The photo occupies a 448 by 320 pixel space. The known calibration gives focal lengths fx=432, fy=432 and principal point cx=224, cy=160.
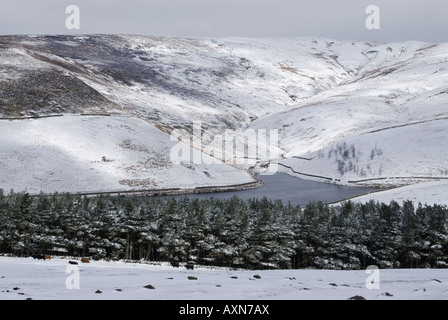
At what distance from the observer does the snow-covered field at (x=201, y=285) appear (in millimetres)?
24547

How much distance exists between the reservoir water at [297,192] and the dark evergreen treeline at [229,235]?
46.2 m

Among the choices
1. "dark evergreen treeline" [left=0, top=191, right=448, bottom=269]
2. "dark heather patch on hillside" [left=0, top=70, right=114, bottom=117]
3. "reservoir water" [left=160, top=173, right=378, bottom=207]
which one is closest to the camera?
"dark evergreen treeline" [left=0, top=191, right=448, bottom=269]

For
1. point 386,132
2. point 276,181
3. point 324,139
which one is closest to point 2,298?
point 276,181

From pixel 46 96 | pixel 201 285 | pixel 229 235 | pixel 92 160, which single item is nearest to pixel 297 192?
pixel 92 160

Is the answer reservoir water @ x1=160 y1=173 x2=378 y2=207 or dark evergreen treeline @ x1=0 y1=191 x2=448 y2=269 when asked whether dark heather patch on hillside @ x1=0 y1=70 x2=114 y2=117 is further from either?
dark evergreen treeline @ x1=0 y1=191 x2=448 y2=269

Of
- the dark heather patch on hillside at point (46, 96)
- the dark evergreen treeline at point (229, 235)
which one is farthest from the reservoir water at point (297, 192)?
the dark heather patch on hillside at point (46, 96)

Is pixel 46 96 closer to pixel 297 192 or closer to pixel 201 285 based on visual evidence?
pixel 297 192

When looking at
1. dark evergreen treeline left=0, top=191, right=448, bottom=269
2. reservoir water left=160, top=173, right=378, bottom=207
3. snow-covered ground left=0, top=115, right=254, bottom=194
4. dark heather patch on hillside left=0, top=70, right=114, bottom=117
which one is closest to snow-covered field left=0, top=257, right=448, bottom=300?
dark evergreen treeline left=0, top=191, right=448, bottom=269

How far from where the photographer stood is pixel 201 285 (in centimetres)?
2948

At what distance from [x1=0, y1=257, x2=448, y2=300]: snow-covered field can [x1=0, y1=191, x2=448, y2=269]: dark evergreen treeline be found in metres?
19.9

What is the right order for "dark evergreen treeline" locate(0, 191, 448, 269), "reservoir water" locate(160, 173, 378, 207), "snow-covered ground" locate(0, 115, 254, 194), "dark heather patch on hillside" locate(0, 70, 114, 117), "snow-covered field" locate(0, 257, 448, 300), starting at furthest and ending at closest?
"dark heather patch on hillside" locate(0, 70, 114, 117), "reservoir water" locate(160, 173, 378, 207), "snow-covered ground" locate(0, 115, 254, 194), "dark evergreen treeline" locate(0, 191, 448, 269), "snow-covered field" locate(0, 257, 448, 300)

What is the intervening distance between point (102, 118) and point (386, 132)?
10975 cm

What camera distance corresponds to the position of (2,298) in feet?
72.8

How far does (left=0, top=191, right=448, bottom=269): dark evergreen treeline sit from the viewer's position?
188 ft
